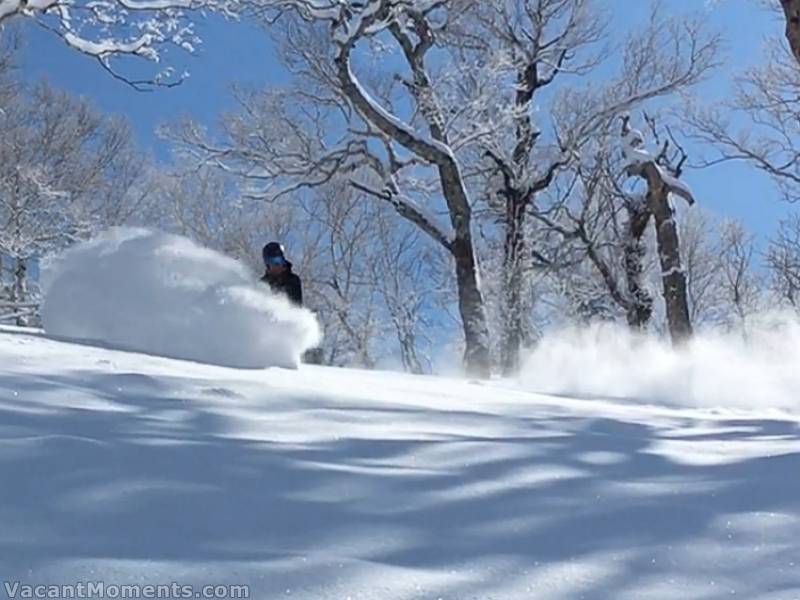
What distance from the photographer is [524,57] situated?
50.9ft

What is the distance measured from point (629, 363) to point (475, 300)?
11.2 ft

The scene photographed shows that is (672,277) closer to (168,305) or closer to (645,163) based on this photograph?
(645,163)

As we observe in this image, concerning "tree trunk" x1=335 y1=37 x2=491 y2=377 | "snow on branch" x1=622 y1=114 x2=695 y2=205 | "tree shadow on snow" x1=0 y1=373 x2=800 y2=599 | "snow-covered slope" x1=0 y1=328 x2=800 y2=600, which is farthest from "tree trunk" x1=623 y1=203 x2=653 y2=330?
"tree shadow on snow" x1=0 y1=373 x2=800 y2=599

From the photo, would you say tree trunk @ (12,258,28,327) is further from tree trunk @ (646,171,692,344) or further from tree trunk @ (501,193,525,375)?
tree trunk @ (646,171,692,344)

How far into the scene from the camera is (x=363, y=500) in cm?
202

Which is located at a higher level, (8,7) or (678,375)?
(8,7)

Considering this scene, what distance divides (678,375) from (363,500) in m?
5.35

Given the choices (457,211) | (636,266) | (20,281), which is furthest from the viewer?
(20,281)

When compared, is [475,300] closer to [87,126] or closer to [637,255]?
[637,255]

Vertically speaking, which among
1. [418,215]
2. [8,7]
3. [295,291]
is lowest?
[295,291]

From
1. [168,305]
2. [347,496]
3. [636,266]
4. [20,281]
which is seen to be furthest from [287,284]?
[20,281]

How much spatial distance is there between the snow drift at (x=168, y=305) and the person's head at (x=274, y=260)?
6.10 feet

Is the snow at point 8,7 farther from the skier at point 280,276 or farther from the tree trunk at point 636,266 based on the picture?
the tree trunk at point 636,266

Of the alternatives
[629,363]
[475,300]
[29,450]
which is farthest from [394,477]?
[475,300]
